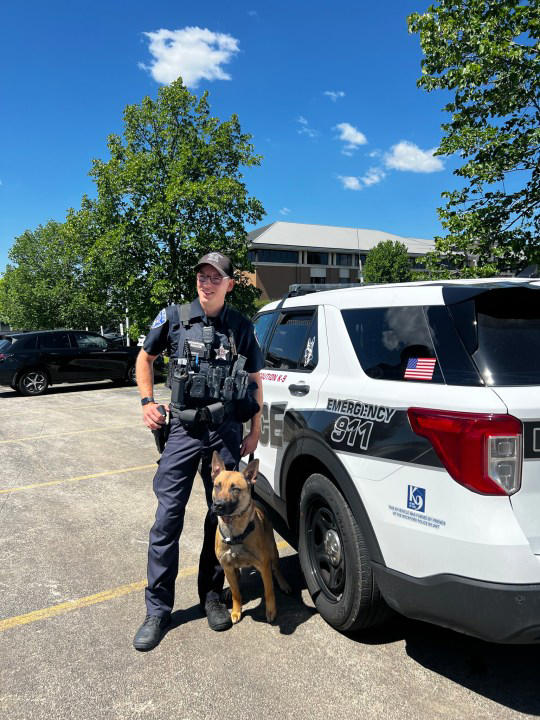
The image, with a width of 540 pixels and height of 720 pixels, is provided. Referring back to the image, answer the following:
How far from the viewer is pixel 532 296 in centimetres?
204

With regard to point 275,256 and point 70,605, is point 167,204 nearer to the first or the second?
point 70,605

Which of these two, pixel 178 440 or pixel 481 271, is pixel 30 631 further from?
pixel 481 271

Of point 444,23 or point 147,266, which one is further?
point 147,266

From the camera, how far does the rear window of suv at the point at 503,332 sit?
1867 millimetres

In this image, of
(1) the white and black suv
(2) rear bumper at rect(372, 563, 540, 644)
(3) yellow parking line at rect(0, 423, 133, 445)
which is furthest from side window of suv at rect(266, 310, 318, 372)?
(3) yellow parking line at rect(0, 423, 133, 445)

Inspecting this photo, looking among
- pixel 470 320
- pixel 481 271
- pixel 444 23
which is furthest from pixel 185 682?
pixel 444 23

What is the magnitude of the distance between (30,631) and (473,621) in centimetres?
235

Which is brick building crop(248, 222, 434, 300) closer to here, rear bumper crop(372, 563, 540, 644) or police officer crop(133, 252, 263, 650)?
police officer crop(133, 252, 263, 650)

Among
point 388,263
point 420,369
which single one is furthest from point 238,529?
point 388,263

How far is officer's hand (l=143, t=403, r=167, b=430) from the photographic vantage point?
2.63 meters

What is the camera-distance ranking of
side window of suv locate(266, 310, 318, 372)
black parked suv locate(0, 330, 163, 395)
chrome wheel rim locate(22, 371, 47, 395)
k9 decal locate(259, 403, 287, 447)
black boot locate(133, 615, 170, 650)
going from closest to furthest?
1. black boot locate(133, 615, 170, 650)
2. side window of suv locate(266, 310, 318, 372)
3. k9 decal locate(259, 403, 287, 447)
4. black parked suv locate(0, 330, 163, 395)
5. chrome wheel rim locate(22, 371, 47, 395)

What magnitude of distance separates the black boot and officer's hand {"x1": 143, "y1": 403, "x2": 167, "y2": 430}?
41.1 inches

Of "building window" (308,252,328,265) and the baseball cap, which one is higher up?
"building window" (308,252,328,265)

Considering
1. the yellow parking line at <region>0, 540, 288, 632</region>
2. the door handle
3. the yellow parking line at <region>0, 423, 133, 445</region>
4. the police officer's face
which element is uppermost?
the police officer's face
